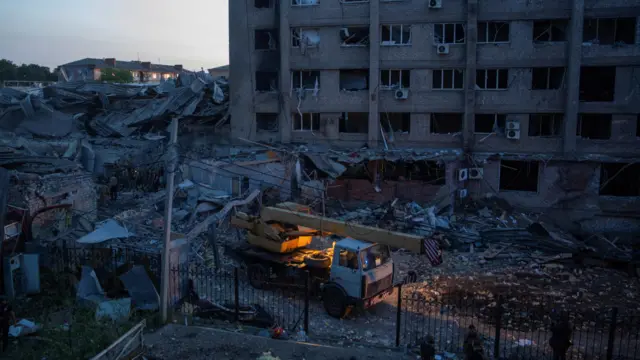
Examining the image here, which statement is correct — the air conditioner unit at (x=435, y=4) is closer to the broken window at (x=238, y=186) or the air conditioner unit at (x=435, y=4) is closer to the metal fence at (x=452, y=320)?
the broken window at (x=238, y=186)

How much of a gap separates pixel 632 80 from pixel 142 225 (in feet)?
82.8

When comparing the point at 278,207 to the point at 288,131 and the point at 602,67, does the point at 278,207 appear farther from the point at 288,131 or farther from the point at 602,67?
the point at 602,67

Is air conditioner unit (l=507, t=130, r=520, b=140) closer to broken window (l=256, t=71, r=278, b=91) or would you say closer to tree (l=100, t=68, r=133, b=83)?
broken window (l=256, t=71, r=278, b=91)

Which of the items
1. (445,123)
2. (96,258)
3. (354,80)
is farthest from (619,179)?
(96,258)

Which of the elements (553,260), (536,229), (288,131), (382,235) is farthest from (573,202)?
(382,235)

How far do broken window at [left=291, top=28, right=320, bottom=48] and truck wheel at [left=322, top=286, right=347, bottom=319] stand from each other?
66.9 ft

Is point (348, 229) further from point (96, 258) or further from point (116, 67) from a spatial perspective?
point (116, 67)

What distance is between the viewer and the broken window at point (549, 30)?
93.8 ft

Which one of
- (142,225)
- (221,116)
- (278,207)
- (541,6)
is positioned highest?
(541,6)

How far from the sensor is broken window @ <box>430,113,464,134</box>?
3067 cm

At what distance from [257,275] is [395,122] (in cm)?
1749

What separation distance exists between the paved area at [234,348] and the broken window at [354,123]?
70.5 ft

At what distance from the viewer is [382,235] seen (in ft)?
45.1

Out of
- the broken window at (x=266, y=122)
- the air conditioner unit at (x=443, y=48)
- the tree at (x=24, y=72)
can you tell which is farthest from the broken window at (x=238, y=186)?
the tree at (x=24, y=72)
